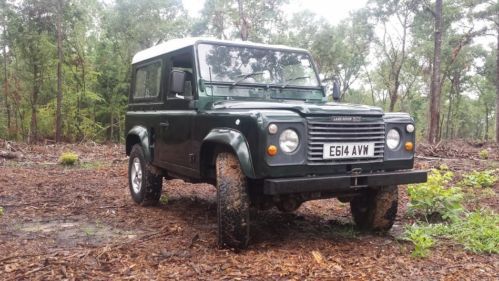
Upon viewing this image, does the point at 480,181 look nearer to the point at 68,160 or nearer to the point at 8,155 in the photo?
the point at 68,160

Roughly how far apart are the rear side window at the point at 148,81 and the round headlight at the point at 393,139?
3083 millimetres

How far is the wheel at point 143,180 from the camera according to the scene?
6.41m

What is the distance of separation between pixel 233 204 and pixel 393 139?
68.6 inches

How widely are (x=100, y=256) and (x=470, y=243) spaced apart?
348 cm

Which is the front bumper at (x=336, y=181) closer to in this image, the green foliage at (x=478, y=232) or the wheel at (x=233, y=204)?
the wheel at (x=233, y=204)

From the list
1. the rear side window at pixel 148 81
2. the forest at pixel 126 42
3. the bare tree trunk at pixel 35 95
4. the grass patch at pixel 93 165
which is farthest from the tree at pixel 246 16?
the rear side window at pixel 148 81

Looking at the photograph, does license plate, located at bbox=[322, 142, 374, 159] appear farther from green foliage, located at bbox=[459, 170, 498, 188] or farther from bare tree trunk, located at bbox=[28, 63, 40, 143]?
bare tree trunk, located at bbox=[28, 63, 40, 143]

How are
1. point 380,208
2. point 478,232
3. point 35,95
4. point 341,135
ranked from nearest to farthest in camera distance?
point 341,135
point 478,232
point 380,208
point 35,95

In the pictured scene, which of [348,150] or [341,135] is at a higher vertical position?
Answer: [341,135]

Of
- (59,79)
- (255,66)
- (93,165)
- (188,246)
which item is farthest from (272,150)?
(59,79)

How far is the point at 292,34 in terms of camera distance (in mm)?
30922

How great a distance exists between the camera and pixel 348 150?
13.8 ft

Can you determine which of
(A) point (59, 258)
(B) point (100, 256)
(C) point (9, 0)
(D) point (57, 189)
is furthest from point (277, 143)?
(C) point (9, 0)

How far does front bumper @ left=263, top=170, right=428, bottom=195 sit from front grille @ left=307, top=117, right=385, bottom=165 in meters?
0.16
